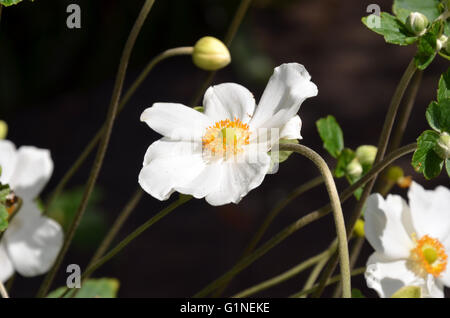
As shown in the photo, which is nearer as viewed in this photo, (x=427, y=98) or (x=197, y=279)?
(x=197, y=279)

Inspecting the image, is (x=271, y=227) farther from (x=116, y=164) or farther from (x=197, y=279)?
(x=116, y=164)

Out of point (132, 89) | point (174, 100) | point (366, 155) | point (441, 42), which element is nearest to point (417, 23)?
point (441, 42)

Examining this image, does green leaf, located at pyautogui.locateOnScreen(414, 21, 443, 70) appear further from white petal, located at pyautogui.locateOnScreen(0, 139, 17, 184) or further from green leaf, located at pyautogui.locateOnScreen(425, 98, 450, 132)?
white petal, located at pyautogui.locateOnScreen(0, 139, 17, 184)

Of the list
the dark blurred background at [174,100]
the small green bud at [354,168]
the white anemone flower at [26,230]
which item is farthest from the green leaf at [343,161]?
the dark blurred background at [174,100]

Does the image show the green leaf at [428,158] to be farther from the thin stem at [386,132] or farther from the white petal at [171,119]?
the white petal at [171,119]

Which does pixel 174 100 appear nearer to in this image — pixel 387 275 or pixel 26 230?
pixel 26 230

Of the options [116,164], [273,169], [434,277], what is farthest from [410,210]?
[116,164]
